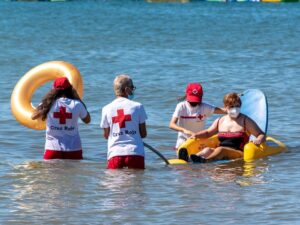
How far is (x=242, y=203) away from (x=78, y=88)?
317cm

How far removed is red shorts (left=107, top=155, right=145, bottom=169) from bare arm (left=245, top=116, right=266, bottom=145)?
156 cm

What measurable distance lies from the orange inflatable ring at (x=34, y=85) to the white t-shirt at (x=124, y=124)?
1558 millimetres

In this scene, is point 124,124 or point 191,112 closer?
point 124,124

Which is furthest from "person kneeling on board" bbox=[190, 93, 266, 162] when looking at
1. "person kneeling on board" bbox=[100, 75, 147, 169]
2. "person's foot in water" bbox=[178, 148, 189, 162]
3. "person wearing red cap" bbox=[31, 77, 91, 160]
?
"person wearing red cap" bbox=[31, 77, 91, 160]

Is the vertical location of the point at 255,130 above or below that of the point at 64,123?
below

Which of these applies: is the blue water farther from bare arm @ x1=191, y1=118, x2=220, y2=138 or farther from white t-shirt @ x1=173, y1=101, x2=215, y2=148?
white t-shirt @ x1=173, y1=101, x2=215, y2=148

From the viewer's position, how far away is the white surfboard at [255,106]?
11.7 m

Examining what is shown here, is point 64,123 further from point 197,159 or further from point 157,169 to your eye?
point 197,159

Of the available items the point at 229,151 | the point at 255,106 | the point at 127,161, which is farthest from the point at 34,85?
the point at 255,106

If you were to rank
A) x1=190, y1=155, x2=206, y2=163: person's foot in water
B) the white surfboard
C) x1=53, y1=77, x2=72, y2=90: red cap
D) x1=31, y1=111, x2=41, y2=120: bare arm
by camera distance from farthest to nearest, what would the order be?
1. the white surfboard
2. x1=190, y1=155, x2=206, y2=163: person's foot in water
3. x1=31, y1=111, x2=41, y2=120: bare arm
4. x1=53, y1=77, x2=72, y2=90: red cap

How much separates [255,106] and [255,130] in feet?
3.02

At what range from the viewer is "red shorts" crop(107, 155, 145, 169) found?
9867mm

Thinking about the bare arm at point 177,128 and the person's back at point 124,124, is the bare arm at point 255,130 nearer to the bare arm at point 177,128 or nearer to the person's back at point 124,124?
the bare arm at point 177,128

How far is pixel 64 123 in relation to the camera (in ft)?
33.6
